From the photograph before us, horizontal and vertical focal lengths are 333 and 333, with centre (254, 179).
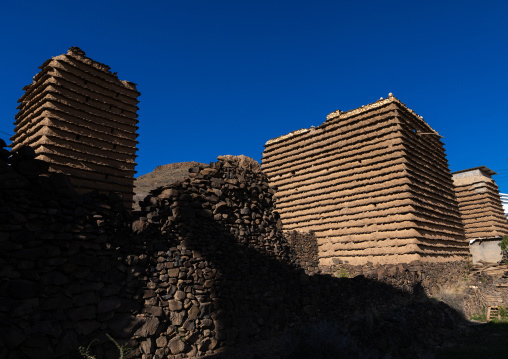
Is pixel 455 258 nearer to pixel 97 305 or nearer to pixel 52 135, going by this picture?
pixel 97 305

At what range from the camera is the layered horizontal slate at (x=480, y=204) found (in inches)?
972

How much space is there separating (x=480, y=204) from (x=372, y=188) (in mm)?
14616

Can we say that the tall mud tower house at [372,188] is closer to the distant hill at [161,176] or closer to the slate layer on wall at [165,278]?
the slate layer on wall at [165,278]

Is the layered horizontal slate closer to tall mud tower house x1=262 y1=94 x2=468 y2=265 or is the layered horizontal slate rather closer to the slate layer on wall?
tall mud tower house x1=262 y1=94 x2=468 y2=265

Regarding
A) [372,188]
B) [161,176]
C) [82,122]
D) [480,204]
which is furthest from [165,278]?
[161,176]

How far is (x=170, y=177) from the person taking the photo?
47.5 metres

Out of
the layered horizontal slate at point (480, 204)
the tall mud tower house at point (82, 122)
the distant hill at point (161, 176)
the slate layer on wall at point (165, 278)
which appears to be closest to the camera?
the slate layer on wall at point (165, 278)

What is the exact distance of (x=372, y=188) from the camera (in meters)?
16.4

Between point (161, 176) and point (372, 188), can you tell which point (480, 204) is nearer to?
point (372, 188)

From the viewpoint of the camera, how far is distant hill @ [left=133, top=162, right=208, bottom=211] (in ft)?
135

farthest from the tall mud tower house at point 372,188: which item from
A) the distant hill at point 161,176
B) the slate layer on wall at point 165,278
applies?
the distant hill at point 161,176

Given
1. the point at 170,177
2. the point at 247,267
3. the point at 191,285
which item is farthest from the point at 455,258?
the point at 170,177

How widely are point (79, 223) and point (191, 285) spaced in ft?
8.55

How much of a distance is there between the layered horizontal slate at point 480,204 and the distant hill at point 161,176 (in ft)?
96.2
